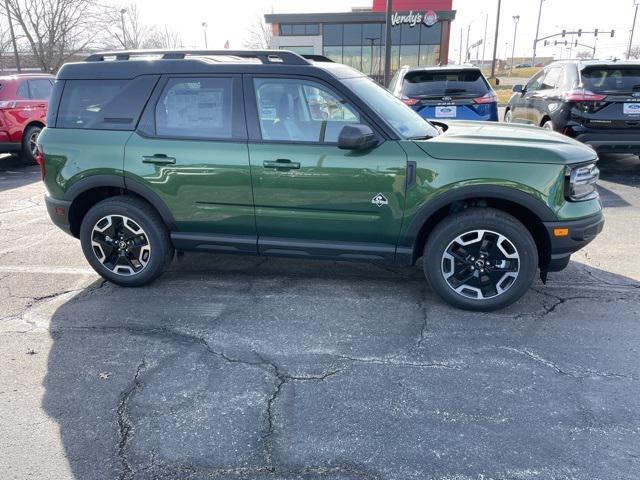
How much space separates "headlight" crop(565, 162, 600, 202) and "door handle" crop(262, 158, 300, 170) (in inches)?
76.3

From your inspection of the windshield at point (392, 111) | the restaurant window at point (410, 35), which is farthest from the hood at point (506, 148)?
the restaurant window at point (410, 35)

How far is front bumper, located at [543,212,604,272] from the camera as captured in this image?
3557mm

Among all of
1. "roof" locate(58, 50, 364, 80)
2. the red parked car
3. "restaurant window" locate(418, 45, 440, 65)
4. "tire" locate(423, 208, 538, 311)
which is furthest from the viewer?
"restaurant window" locate(418, 45, 440, 65)

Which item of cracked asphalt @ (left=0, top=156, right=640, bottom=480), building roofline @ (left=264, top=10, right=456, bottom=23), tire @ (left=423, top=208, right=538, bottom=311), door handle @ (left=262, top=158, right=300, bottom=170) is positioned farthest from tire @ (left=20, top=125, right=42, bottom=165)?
building roofline @ (left=264, top=10, right=456, bottom=23)

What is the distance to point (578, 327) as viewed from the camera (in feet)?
11.8

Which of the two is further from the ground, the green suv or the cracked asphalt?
the green suv

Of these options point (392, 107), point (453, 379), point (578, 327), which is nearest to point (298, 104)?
point (392, 107)

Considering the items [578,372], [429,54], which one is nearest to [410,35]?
[429,54]

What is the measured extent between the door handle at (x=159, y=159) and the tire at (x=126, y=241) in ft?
1.36

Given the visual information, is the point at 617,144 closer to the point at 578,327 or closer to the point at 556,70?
the point at 556,70

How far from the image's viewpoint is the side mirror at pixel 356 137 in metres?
3.52

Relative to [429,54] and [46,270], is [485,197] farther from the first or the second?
[429,54]

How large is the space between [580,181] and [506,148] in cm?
60

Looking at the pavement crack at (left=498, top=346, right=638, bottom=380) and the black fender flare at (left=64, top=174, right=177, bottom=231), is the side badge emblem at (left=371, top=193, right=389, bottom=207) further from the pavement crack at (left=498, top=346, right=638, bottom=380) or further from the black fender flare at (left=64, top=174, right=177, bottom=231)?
the black fender flare at (left=64, top=174, right=177, bottom=231)
